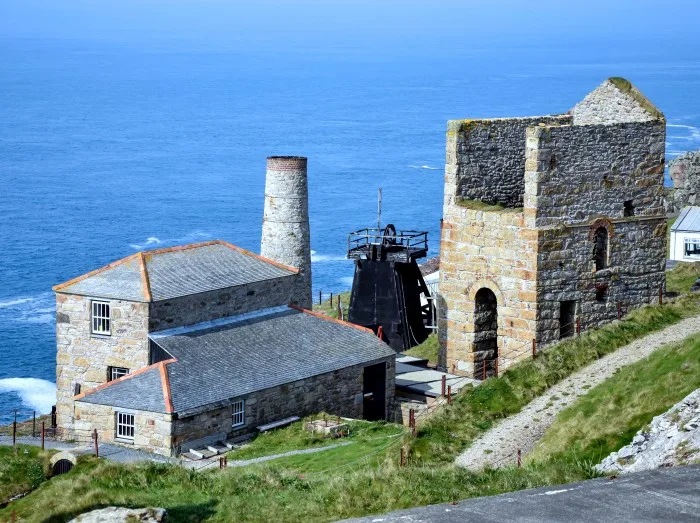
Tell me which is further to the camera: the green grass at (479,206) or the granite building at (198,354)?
the green grass at (479,206)

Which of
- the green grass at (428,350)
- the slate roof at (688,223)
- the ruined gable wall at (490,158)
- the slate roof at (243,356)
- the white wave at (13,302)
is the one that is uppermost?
the ruined gable wall at (490,158)

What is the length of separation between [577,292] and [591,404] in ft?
16.9

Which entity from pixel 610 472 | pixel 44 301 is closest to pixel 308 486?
pixel 610 472

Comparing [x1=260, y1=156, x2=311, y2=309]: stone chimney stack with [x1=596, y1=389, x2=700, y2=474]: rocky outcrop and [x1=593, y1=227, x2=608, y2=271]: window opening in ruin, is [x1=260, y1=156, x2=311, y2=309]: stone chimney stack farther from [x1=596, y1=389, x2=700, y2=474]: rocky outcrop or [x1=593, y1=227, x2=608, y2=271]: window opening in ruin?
[x1=596, y1=389, x2=700, y2=474]: rocky outcrop

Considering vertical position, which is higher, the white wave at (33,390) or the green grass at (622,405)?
the green grass at (622,405)

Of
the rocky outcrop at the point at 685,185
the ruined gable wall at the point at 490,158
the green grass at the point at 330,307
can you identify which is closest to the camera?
the ruined gable wall at the point at 490,158

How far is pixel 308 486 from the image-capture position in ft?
74.8

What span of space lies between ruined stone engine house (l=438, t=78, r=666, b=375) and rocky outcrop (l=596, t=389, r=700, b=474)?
9.02m

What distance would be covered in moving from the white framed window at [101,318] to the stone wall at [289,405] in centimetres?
431

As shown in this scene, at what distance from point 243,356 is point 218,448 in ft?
10.2

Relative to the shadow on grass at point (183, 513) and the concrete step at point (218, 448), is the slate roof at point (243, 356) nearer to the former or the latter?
the concrete step at point (218, 448)

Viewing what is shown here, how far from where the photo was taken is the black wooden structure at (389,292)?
139 feet

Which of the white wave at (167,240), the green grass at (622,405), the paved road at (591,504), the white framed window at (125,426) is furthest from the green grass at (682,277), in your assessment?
the white wave at (167,240)

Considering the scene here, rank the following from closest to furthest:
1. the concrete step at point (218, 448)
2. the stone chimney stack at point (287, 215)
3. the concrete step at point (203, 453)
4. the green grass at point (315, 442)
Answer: the green grass at point (315, 442), the concrete step at point (203, 453), the concrete step at point (218, 448), the stone chimney stack at point (287, 215)
